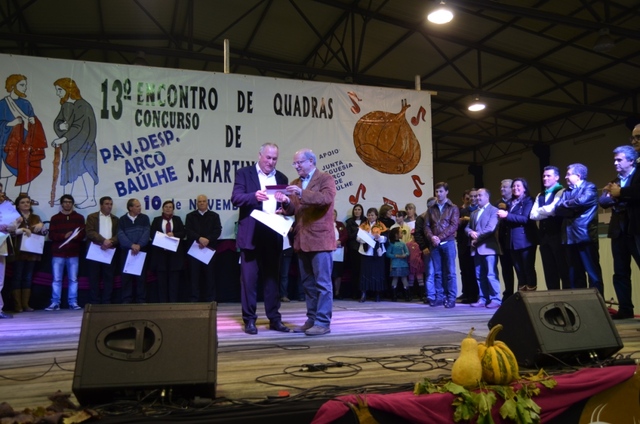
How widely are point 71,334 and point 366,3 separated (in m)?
8.16

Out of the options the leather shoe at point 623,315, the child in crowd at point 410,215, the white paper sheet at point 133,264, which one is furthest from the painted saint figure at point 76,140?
the leather shoe at point 623,315

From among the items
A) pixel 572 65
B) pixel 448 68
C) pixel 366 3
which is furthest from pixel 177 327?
pixel 572 65

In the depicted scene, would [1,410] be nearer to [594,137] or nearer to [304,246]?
[304,246]

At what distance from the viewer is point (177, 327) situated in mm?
1909

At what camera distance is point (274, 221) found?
141 inches

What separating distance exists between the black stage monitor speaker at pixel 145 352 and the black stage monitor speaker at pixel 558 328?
1.46 m

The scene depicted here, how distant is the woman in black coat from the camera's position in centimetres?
545

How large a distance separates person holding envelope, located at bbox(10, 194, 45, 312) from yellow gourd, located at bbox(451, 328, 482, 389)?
565cm

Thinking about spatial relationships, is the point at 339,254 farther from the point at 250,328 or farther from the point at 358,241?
the point at 250,328

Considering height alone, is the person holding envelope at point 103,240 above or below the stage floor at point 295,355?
above

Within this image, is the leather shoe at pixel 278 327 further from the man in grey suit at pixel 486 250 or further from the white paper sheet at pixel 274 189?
the man in grey suit at pixel 486 250

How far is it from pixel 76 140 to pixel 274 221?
399cm

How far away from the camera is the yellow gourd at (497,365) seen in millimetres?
1920

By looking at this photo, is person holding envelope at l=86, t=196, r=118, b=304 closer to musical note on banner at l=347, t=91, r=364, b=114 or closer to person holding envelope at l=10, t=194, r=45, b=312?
person holding envelope at l=10, t=194, r=45, b=312
